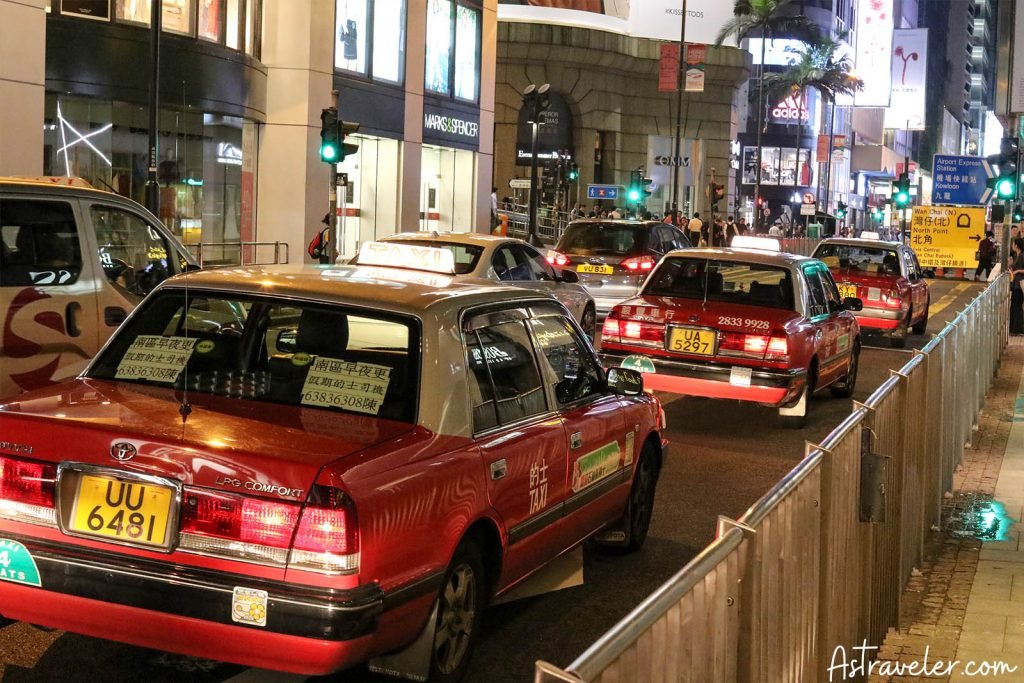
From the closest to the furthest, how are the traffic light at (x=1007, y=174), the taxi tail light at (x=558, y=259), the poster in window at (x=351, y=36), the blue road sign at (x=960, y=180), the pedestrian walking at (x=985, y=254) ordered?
the taxi tail light at (x=558, y=259), the traffic light at (x=1007, y=174), the poster in window at (x=351, y=36), the pedestrian walking at (x=985, y=254), the blue road sign at (x=960, y=180)

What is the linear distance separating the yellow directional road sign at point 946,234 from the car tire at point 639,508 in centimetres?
3124

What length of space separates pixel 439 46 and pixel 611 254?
57.0ft

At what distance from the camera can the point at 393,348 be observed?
227 inches

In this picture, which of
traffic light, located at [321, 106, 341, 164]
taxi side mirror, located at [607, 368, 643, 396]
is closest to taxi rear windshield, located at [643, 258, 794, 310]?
taxi side mirror, located at [607, 368, 643, 396]

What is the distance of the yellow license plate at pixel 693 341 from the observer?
12.6 m

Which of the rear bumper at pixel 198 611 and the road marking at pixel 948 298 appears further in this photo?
the road marking at pixel 948 298

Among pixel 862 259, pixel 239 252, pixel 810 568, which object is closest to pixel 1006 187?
pixel 862 259

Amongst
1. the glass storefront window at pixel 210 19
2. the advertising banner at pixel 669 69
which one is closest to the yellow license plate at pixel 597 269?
the glass storefront window at pixel 210 19

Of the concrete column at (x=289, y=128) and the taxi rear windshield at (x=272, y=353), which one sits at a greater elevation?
the concrete column at (x=289, y=128)

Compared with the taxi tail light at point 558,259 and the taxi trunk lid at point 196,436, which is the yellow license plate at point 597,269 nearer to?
the taxi tail light at point 558,259

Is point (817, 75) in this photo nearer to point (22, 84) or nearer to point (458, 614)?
point (22, 84)

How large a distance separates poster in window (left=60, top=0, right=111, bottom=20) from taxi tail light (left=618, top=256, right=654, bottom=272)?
1092 cm

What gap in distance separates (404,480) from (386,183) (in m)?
32.2

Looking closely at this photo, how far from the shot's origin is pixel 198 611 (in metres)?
4.62
